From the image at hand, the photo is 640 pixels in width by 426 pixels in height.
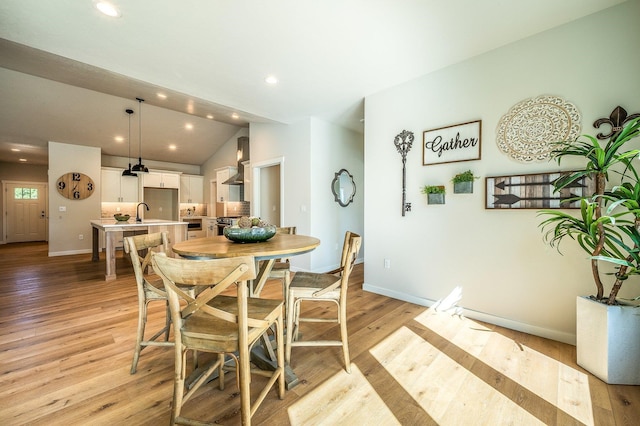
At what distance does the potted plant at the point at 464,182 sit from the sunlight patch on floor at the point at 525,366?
4.37ft

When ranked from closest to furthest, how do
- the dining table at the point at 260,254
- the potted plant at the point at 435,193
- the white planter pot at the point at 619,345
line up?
the dining table at the point at 260,254 < the white planter pot at the point at 619,345 < the potted plant at the point at 435,193

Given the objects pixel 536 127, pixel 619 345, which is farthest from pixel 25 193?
pixel 619 345

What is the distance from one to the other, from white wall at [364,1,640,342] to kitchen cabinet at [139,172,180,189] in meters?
6.73

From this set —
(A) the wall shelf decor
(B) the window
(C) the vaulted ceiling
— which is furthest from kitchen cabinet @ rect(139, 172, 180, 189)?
(A) the wall shelf decor

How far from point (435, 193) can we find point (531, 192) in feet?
2.69

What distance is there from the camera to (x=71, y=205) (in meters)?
6.34

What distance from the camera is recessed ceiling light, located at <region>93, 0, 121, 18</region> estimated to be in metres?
1.97

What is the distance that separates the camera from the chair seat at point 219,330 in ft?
3.96

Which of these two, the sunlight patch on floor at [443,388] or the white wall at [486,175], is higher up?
the white wall at [486,175]

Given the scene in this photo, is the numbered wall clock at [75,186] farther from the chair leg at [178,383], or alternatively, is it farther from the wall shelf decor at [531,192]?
the wall shelf decor at [531,192]

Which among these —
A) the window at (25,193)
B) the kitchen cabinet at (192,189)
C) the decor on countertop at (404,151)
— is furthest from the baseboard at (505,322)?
the window at (25,193)

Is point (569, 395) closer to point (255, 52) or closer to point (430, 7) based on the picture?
point (430, 7)

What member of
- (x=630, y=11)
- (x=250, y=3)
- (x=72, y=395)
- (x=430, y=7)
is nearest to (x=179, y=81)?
(x=250, y=3)

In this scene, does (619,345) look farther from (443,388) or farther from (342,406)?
(342,406)
